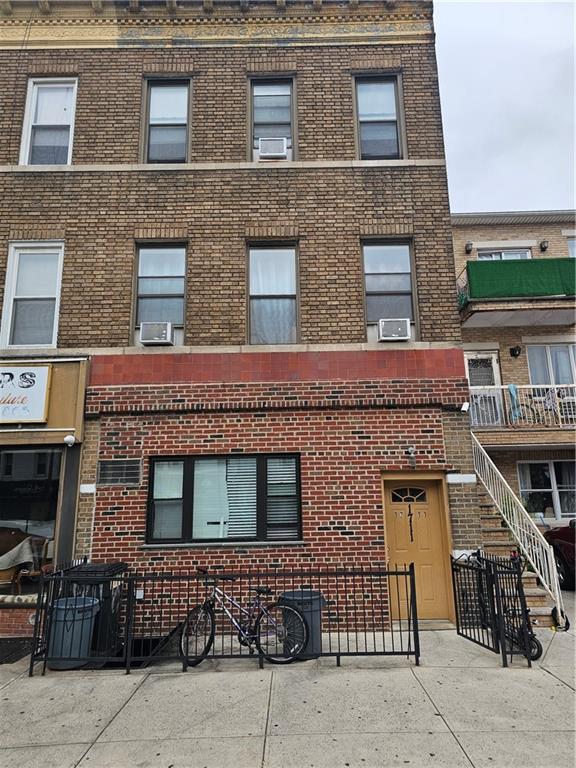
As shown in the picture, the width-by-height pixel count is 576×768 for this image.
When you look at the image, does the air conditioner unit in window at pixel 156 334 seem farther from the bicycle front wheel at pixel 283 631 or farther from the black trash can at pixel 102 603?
the bicycle front wheel at pixel 283 631

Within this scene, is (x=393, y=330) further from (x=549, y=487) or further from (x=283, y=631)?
(x=549, y=487)

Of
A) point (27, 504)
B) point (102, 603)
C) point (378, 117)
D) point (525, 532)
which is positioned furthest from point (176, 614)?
point (378, 117)

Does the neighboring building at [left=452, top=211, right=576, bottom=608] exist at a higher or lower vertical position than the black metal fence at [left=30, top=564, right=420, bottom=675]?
higher

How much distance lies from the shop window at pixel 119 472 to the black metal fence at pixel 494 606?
16.5 ft

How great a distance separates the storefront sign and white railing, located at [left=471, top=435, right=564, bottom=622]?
23.2ft

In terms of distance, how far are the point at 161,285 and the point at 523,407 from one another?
34.5ft

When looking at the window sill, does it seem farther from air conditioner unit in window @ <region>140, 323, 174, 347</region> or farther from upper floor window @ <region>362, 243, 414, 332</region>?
upper floor window @ <region>362, 243, 414, 332</region>

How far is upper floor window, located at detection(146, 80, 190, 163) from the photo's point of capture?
31.1ft

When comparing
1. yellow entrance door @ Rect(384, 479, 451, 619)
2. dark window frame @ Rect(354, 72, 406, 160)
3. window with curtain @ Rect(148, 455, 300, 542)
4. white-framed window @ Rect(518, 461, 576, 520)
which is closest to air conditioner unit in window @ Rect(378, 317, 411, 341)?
yellow entrance door @ Rect(384, 479, 451, 619)

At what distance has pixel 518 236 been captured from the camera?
17.2 metres

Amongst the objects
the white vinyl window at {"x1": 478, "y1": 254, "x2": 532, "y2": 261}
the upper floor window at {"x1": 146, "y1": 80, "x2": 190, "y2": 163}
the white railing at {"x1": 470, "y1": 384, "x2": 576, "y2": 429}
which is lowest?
the white railing at {"x1": 470, "y1": 384, "x2": 576, "y2": 429}

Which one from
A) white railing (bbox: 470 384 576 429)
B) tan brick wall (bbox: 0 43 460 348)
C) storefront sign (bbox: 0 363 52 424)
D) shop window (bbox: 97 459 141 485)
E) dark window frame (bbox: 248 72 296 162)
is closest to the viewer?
shop window (bbox: 97 459 141 485)

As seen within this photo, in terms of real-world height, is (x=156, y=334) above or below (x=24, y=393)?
above

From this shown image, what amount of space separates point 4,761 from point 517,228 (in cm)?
1851
